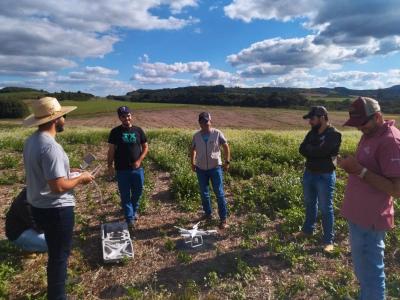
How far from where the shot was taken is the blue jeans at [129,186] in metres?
7.24

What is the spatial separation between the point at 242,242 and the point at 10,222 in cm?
367

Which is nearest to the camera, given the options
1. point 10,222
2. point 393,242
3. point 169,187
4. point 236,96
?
point 10,222

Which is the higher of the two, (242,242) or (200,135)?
(200,135)

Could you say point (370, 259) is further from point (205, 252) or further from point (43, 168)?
point (43, 168)

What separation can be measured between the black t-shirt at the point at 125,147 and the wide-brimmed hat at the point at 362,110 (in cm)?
426

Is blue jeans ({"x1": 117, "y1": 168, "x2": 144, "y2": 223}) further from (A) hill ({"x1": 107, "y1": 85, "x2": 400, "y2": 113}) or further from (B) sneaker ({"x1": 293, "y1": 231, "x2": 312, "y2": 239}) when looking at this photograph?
(A) hill ({"x1": 107, "y1": 85, "x2": 400, "y2": 113})

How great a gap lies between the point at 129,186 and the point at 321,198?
11.1 feet

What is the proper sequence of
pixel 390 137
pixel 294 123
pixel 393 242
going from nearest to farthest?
pixel 390 137
pixel 393 242
pixel 294 123

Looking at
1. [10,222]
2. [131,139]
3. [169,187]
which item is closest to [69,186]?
[10,222]

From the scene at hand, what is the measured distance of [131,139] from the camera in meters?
7.16

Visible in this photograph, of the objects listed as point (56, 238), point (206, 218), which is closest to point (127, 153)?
point (206, 218)

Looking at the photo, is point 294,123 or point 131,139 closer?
point 131,139

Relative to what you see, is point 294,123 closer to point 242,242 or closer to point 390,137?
point 242,242

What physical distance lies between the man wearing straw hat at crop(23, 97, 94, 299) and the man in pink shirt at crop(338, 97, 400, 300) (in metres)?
2.84
